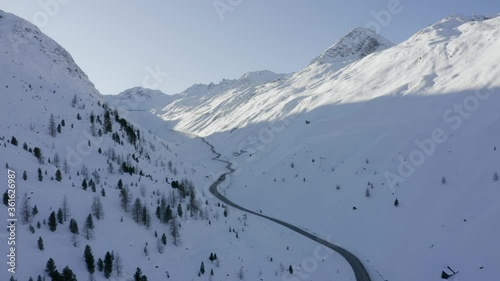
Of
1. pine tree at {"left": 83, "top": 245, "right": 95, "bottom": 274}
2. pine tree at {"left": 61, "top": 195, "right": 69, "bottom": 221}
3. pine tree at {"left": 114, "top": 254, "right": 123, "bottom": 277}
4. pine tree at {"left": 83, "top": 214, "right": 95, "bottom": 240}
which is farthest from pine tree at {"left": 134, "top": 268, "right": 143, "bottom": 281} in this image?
pine tree at {"left": 61, "top": 195, "right": 69, "bottom": 221}

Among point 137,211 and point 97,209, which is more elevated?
point 97,209

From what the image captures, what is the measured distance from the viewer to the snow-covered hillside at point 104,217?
24.8 meters

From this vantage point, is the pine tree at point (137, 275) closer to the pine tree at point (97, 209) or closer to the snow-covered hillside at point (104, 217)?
the snow-covered hillside at point (104, 217)

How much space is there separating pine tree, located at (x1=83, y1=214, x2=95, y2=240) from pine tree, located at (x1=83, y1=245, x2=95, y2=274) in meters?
2.65

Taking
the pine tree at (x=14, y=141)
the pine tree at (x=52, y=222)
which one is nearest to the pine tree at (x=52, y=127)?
the pine tree at (x=14, y=141)

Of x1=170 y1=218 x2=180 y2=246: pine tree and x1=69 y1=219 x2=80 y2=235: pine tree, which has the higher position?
x1=69 y1=219 x2=80 y2=235: pine tree

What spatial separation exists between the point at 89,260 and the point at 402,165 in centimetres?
3815

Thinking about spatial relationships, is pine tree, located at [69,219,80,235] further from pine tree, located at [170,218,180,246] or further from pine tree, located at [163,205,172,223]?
pine tree, located at [163,205,172,223]

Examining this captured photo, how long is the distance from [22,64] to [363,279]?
231ft

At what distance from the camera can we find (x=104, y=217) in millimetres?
30734

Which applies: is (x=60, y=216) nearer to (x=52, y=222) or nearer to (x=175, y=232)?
(x=52, y=222)

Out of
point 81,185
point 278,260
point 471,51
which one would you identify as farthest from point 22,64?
point 471,51

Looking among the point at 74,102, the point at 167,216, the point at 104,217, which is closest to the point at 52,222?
the point at 104,217

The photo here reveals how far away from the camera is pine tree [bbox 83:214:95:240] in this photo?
26.9 m
